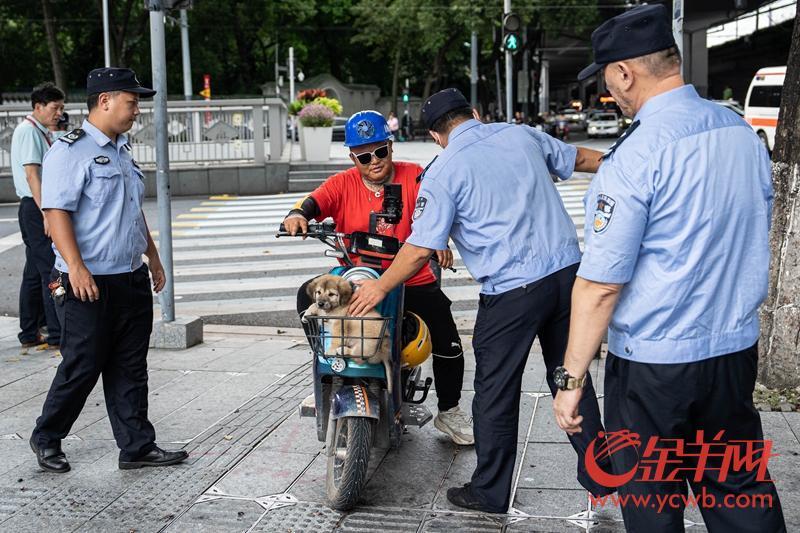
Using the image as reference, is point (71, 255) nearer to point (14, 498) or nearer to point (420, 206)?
point (14, 498)

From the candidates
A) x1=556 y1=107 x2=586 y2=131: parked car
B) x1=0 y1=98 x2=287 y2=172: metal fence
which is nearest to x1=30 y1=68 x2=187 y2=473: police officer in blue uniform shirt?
x1=0 y1=98 x2=287 y2=172: metal fence

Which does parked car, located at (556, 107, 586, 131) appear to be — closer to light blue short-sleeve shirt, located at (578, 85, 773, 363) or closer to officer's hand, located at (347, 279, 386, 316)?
officer's hand, located at (347, 279, 386, 316)

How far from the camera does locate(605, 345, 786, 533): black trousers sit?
289 centimetres

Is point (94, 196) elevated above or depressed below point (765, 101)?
below

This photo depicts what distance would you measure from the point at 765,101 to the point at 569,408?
80.7 feet

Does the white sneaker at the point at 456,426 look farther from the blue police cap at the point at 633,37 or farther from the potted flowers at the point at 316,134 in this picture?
the potted flowers at the point at 316,134

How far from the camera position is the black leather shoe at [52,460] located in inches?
190

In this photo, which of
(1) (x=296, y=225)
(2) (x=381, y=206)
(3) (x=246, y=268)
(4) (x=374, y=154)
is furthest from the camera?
(3) (x=246, y=268)

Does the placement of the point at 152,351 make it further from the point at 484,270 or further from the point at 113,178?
the point at 484,270

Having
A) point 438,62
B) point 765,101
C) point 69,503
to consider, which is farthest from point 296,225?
point 438,62

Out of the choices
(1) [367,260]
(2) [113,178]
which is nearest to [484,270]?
(1) [367,260]

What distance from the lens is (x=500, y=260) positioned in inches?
160

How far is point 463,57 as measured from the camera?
5850cm

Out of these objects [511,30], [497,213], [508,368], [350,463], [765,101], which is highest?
[511,30]
